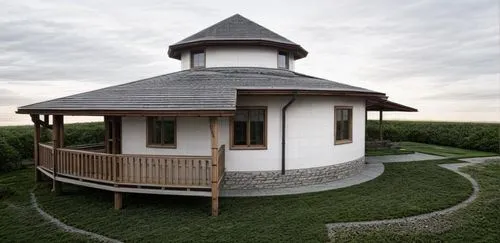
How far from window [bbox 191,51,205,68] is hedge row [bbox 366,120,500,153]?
1760cm

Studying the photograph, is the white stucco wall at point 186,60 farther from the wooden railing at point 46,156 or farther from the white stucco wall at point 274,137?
the wooden railing at point 46,156

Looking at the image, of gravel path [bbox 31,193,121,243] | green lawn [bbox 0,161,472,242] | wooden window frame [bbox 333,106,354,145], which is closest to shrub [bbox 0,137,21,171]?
green lawn [bbox 0,161,472,242]

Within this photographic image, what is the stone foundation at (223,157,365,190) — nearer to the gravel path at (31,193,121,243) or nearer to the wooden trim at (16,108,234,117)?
the wooden trim at (16,108,234,117)

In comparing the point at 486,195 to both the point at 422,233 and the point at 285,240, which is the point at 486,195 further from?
the point at 285,240

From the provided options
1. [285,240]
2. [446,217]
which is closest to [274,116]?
[285,240]

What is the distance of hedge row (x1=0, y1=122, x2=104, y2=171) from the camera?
48.2ft

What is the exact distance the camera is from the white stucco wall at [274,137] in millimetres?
10109

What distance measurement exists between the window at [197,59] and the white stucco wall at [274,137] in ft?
15.4

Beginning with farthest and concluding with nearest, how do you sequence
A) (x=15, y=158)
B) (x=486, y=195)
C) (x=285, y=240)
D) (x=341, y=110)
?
(x=15, y=158) → (x=341, y=110) → (x=486, y=195) → (x=285, y=240)

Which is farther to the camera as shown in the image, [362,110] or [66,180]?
[362,110]

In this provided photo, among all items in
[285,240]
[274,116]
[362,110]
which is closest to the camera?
[285,240]

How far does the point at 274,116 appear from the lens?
1038 cm

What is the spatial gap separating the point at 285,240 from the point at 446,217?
426cm

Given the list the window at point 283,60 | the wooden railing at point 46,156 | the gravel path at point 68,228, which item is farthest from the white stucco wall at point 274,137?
the window at point 283,60
